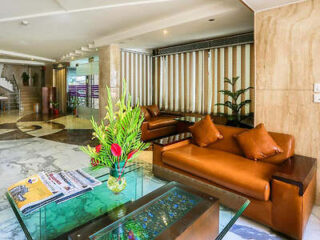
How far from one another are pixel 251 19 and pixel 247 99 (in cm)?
183

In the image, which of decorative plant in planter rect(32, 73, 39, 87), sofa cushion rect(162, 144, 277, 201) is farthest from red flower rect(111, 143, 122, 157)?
decorative plant in planter rect(32, 73, 39, 87)

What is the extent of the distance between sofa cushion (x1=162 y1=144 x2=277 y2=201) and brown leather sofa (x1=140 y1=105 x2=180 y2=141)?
228 centimetres

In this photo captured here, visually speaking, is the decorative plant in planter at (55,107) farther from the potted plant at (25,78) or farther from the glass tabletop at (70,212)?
the glass tabletop at (70,212)

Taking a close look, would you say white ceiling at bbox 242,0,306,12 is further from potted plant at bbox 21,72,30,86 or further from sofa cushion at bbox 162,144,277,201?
potted plant at bbox 21,72,30,86

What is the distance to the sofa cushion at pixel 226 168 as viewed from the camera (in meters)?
2.04

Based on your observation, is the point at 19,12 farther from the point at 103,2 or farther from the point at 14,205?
the point at 14,205

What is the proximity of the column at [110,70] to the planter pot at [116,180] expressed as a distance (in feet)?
14.2

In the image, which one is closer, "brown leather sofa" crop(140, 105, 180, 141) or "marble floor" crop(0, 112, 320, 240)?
"marble floor" crop(0, 112, 320, 240)

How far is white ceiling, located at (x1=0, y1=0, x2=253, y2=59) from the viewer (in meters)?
3.59

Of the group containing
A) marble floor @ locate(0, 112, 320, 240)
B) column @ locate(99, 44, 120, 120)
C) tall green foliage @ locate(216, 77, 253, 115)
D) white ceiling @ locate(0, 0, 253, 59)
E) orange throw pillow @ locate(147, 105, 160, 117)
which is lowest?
marble floor @ locate(0, 112, 320, 240)

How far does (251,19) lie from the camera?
4.02 m

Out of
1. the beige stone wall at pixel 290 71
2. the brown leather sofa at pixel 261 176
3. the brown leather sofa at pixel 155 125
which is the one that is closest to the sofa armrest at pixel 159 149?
the brown leather sofa at pixel 261 176

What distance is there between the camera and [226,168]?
92.2 inches

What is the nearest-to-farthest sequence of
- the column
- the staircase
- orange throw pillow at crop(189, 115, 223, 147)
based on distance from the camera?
orange throw pillow at crop(189, 115, 223, 147) < the column < the staircase
